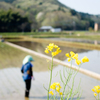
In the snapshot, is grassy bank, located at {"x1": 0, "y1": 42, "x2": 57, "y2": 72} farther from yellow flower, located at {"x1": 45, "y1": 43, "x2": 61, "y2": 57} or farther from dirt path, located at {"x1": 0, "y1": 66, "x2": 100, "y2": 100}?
yellow flower, located at {"x1": 45, "y1": 43, "x2": 61, "y2": 57}

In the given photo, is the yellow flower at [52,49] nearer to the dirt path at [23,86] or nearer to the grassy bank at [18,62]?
the dirt path at [23,86]

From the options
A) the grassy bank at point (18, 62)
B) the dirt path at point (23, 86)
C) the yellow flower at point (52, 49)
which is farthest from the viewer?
the grassy bank at point (18, 62)

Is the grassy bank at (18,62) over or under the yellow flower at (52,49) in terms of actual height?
under

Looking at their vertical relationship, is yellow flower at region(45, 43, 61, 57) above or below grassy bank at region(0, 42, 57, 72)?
above

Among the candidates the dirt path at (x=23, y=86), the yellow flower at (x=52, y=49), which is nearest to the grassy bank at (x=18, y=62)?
the dirt path at (x=23, y=86)

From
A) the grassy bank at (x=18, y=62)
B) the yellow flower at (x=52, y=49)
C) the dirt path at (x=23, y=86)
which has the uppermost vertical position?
the yellow flower at (x=52, y=49)

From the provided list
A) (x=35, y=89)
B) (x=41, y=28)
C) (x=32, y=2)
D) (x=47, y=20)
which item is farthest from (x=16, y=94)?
(x=32, y=2)

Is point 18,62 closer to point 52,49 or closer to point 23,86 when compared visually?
point 23,86

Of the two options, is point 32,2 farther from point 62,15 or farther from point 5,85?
point 5,85

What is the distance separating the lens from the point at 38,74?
5.63m

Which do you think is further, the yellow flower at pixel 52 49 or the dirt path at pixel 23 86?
the dirt path at pixel 23 86

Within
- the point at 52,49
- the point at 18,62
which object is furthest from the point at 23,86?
the point at 18,62

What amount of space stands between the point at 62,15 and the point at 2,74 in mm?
78626


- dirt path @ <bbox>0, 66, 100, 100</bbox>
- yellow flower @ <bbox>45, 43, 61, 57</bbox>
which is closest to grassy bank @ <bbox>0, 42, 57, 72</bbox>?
dirt path @ <bbox>0, 66, 100, 100</bbox>
